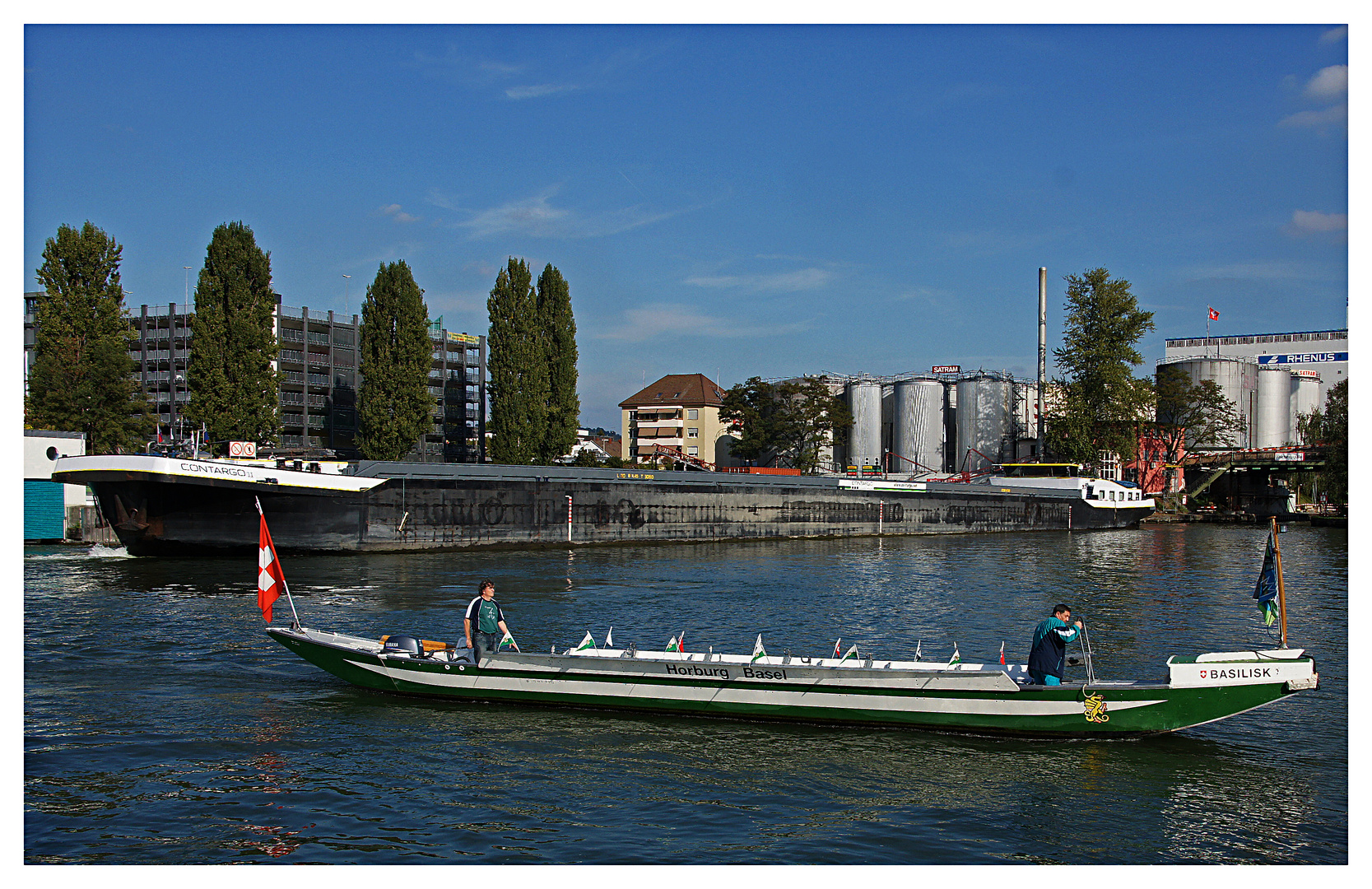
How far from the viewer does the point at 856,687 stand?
1630cm

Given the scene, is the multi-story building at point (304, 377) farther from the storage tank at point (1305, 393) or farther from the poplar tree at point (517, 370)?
the storage tank at point (1305, 393)

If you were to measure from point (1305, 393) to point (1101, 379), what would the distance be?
42590 millimetres

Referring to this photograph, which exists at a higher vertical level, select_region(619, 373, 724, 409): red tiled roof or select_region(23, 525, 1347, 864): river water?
select_region(619, 373, 724, 409): red tiled roof

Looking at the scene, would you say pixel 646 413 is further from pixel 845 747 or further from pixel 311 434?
pixel 845 747

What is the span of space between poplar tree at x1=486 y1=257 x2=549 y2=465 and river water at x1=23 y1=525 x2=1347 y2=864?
158 feet

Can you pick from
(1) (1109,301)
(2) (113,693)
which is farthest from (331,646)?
(1) (1109,301)

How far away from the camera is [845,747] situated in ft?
52.1

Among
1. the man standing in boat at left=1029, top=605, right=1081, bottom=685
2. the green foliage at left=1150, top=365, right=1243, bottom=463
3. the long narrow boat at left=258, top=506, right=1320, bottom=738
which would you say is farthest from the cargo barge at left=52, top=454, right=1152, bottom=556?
the man standing in boat at left=1029, top=605, right=1081, bottom=685

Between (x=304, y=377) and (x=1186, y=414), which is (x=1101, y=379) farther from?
(x=304, y=377)

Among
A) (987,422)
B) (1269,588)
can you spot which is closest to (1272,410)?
(987,422)

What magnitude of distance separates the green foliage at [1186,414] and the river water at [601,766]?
70538 mm

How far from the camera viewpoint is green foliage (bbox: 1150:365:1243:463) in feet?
304

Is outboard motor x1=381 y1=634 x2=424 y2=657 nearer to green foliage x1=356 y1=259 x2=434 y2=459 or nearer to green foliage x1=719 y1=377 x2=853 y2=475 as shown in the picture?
green foliage x1=356 y1=259 x2=434 y2=459

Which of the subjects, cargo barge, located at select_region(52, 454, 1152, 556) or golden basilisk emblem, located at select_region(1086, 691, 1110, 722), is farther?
cargo barge, located at select_region(52, 454, 1152, 556)
